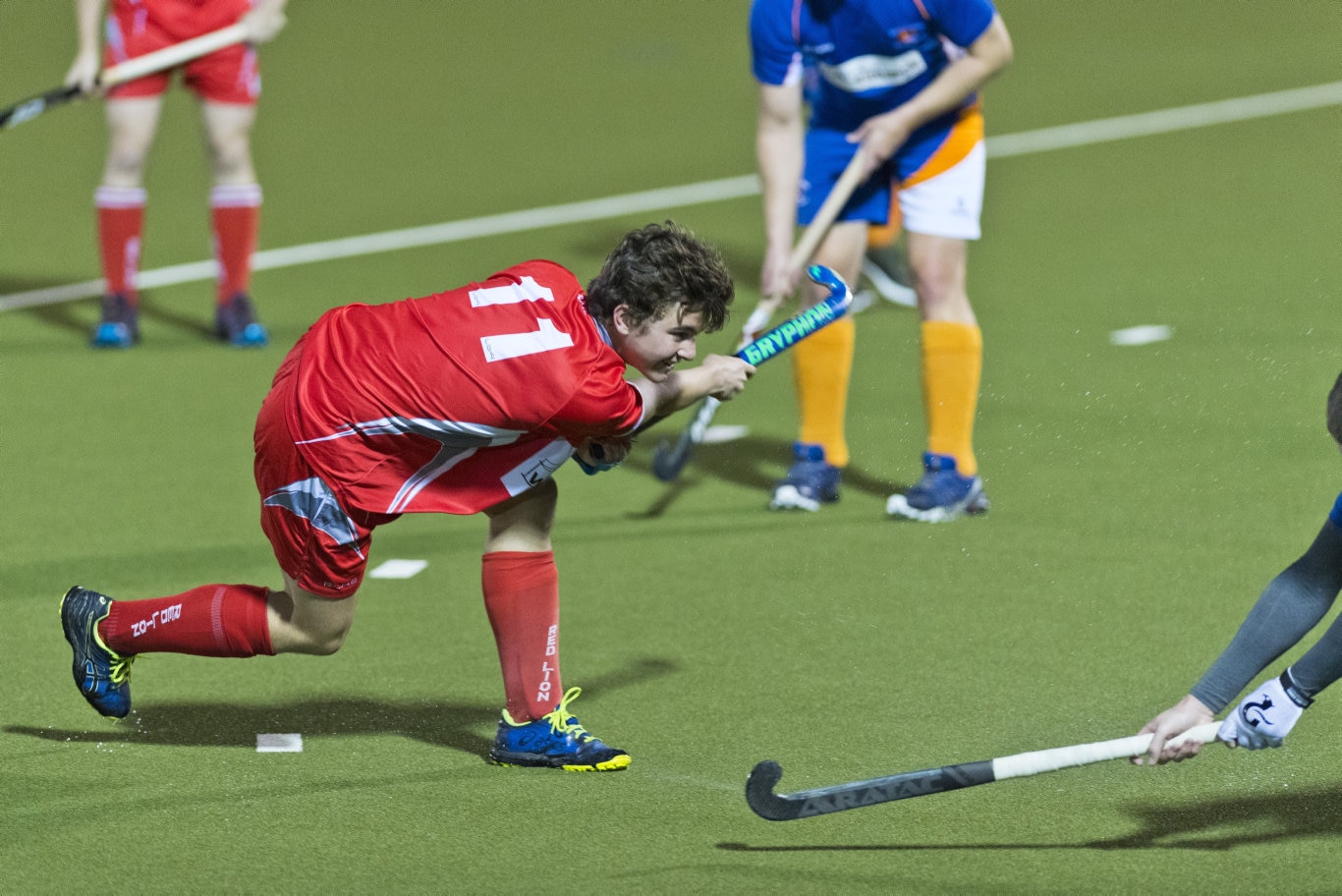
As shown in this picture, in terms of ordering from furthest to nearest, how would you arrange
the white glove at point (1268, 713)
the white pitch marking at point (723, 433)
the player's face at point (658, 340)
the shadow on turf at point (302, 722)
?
the white pitch marking at point (723, 433), the shadow on turf at point (302, 722), the player's face at point (658, 340), the white glove at point (1268, 713)

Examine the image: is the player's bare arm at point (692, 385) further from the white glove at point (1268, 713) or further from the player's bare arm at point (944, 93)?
the player's bare arm at point (944, 93)

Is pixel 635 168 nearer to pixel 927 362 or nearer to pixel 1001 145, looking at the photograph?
pixel 1001 145

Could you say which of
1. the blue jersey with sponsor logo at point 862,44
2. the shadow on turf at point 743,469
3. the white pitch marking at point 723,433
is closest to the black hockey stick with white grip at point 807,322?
the blue jersey with sponsor logo at point 862,44

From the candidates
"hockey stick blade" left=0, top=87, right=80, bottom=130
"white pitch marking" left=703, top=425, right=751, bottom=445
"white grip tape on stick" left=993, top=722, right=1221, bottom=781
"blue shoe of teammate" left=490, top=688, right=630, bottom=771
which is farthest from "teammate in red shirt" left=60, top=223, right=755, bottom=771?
"hockey stick blade" left=0, top=87, right=80, bottom=130

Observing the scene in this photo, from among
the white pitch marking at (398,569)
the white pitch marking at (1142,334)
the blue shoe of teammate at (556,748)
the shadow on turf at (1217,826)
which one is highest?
the shadow on turf at (1217,826)

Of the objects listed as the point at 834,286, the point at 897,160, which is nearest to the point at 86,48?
the point at 897,160

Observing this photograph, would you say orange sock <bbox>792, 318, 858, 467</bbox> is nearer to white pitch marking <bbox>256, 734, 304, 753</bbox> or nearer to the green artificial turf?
the green artificial turf

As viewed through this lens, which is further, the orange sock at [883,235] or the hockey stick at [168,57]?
the orange sock at [883,235]

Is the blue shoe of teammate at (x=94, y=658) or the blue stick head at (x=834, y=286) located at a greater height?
the blue stick head at (x=834, y=286)

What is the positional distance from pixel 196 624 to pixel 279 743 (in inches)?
12.6

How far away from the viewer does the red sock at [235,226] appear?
659 centimetres

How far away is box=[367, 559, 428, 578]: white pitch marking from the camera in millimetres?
A: 4590

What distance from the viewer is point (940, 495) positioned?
4855mm

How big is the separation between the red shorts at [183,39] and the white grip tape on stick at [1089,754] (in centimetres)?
449
